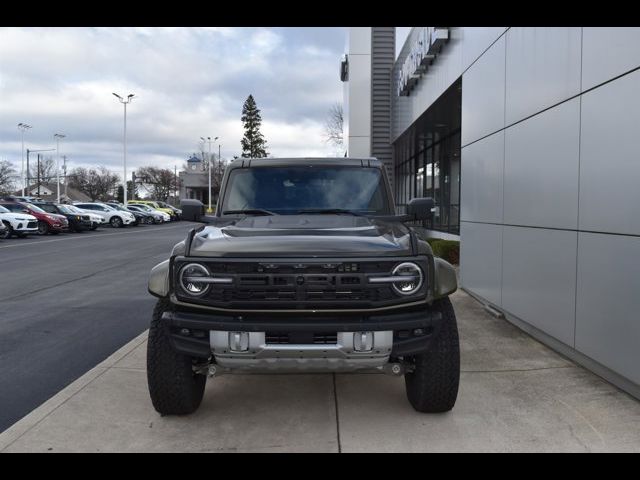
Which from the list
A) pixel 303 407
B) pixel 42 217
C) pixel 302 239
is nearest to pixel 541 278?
pixel 303 407

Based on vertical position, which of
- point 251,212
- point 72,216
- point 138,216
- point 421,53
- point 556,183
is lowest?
point 138,216

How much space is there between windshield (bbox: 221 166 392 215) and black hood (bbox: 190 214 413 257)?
45 cm

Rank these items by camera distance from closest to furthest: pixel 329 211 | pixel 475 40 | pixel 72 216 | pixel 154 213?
pixel 329 211, pixel 475 40, pixel 72 216, pixel 154 213

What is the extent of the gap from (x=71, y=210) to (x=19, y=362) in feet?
88.3

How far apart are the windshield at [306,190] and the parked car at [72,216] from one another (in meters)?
27.0

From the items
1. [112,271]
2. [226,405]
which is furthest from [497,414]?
[112,271]

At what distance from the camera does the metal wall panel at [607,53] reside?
4.43 m

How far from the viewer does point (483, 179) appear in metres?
8.40

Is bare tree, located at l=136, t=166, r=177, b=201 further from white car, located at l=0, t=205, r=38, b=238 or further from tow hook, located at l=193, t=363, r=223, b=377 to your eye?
tow hook, located at l=193, t=363, r=223, b=377

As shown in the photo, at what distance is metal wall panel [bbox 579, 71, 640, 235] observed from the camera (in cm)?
438

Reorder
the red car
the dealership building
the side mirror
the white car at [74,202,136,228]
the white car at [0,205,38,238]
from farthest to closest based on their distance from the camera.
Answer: the white car at [74,202,136,228]
the red car
the white car at [0,205,38,238]
the side mirror
the dealership building

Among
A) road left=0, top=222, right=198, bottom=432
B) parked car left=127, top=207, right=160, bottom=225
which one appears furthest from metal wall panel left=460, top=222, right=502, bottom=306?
parked car left=127, top=207, right=160, bottom=225

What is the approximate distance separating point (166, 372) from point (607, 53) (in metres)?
4.39

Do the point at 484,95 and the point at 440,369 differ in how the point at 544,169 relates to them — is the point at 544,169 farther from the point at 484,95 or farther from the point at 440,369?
the point at 440,369
